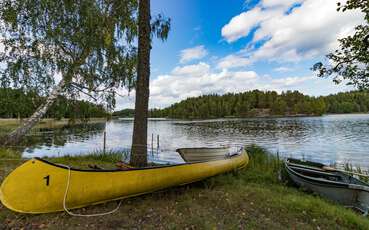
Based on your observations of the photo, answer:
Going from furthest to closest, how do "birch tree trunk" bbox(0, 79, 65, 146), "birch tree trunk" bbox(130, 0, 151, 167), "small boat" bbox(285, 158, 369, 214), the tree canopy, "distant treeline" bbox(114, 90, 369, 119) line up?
"distant treeline" bbox(114, 90, 369, 119) < "birch tree trunk" bbox(0, 79, 65, 146) < the tree canopy < "birch tree trunk" bbox(130, 0, 151, 167) < "small boat" bbox(285, 158, 369, 214)

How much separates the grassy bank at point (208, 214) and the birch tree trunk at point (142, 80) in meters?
1.43

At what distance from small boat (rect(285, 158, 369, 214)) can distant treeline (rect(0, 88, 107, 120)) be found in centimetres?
699

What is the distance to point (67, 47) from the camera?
7.14m

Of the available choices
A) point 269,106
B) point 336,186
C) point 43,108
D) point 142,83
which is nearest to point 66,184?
point 142,83

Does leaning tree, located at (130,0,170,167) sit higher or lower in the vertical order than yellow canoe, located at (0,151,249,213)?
higher

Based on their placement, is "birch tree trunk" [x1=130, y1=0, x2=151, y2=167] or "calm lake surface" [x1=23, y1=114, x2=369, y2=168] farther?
"calm lake surface" [x1=23, y1=114, x2=369, y2=168]

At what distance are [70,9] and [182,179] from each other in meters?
6.68

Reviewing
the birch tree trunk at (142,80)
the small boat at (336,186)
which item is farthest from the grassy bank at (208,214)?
the birch tree trunk at (142,80)

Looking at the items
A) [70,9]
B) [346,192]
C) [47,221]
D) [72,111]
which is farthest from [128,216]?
[70,9]

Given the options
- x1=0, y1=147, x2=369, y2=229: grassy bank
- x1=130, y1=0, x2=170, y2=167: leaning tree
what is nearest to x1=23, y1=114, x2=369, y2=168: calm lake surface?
x1=130, y1=0, x2=170, y2=167: leaning tree

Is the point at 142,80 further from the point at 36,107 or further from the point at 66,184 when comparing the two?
the point at 36,107

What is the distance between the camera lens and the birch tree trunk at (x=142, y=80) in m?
5.10

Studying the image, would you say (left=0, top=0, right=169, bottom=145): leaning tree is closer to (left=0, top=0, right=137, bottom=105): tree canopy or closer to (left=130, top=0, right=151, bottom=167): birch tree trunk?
(left=0, top=0, right=137, bottom=105): tree canopy

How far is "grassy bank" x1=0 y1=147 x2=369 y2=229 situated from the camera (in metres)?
3.16
